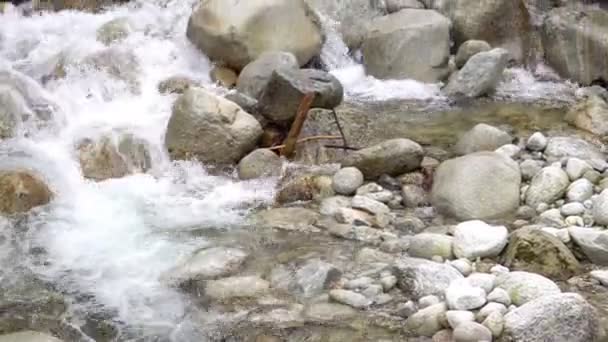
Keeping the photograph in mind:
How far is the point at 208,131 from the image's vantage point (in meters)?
6.48

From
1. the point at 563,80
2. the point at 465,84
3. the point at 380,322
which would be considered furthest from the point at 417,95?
the point at 380,322

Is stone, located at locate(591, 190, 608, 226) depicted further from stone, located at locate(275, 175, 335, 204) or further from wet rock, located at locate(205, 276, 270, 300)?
wet rock, located at locate(205, 276, 270, 300)

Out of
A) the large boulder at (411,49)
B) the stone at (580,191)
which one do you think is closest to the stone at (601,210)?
the stone at (580,191)

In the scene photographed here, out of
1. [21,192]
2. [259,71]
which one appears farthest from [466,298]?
[259,71]

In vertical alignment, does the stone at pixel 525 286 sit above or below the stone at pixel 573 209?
above

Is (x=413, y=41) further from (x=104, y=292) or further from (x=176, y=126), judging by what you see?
(x=104, y=292)

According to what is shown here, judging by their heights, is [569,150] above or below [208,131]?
above

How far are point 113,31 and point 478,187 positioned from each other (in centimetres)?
516

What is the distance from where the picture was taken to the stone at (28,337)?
3.84 m

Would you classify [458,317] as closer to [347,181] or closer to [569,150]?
[347,181]

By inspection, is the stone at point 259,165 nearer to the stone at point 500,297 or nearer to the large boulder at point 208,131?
the large boulder at point 208,131

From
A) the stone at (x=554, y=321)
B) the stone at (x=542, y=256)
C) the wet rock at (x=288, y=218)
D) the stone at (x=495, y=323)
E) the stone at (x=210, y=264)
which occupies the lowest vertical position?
the wet rock at (x=288, y=218)

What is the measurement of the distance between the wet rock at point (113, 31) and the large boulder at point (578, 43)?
5138 mm

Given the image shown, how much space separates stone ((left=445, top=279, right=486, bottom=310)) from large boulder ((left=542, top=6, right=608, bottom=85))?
221 inches
